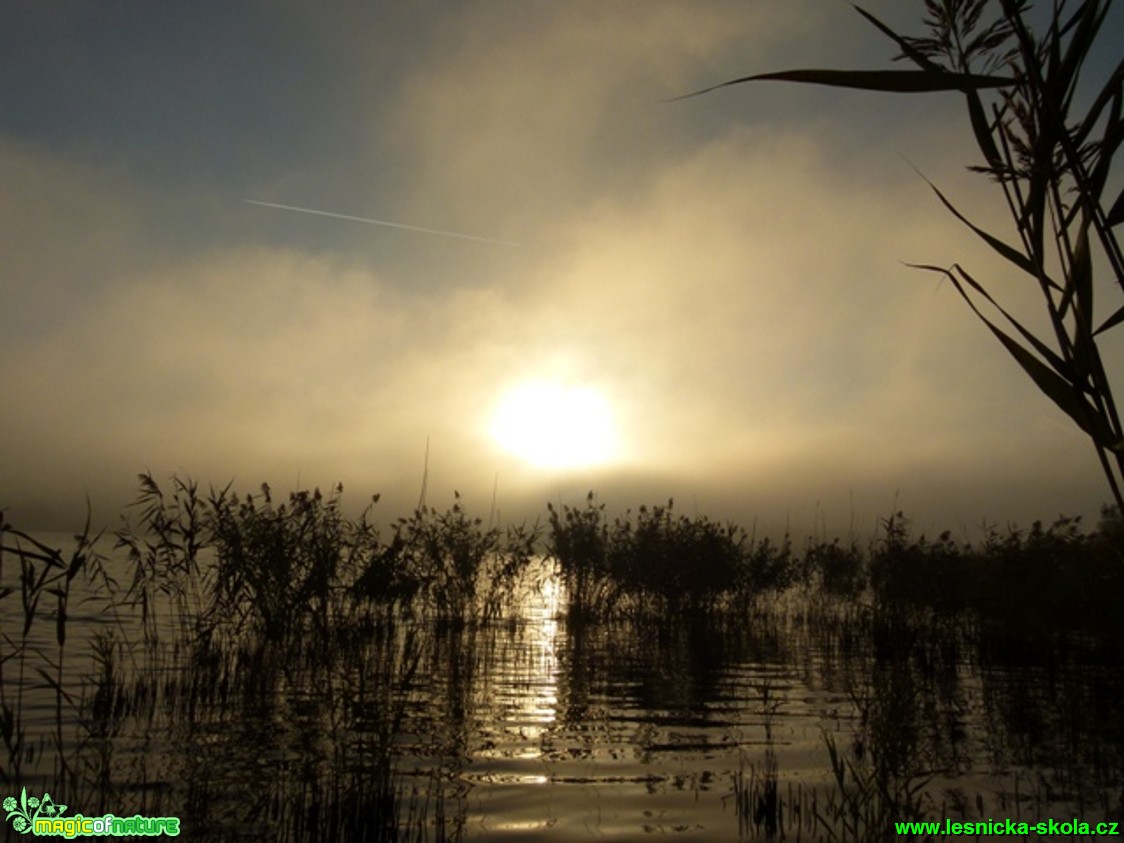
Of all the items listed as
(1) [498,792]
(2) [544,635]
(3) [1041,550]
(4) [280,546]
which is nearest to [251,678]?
(4) [280,546]

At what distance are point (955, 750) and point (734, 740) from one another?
9.10 feet

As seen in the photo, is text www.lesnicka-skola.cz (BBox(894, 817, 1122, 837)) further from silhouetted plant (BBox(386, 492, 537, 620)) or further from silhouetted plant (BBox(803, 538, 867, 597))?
silhouetted plant (BBox(803, 538, 867, 597))

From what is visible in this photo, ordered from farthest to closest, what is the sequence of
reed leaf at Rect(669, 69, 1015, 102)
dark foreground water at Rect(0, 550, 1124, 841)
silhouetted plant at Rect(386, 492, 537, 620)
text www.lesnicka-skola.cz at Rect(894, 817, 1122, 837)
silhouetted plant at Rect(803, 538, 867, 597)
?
silhouetted plant at Rect(803, 538, 867, 597), silhouetted plant at Rect(386, 492, 537, 620), dark foreground water at Rect(0, 550, 1124, 841), text www.lesnicka-skola.cz at Rect(894, 817, 1122, 837), reed leaf at Rect(669, 69, 1015, 102)

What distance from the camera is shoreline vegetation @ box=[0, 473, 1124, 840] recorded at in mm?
6422

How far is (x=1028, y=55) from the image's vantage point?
198 cm

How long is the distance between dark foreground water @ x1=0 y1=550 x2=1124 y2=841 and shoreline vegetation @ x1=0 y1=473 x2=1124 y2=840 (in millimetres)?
66

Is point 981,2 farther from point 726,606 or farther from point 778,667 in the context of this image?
point 726,606

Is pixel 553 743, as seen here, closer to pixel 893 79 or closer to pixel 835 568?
pixel 893 79

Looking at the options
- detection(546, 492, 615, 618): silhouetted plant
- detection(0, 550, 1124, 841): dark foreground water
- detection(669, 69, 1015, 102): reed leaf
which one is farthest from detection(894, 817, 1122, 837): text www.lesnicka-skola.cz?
detection(546, 492, 615, 618): silhouetted plant

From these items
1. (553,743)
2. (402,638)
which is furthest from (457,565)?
(553,743)

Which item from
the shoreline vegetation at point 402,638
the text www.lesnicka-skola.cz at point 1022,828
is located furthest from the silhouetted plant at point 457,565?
the text www.lesnicka-skola.cz at point 1022,828

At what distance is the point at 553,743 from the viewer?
32.6 feet

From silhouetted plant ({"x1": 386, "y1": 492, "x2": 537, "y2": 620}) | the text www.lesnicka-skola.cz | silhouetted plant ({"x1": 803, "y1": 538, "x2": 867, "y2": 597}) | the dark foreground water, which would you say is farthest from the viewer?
silhouetted plant ({"x1": 803, "y1": 538, "x2": 867, "y2": 597})

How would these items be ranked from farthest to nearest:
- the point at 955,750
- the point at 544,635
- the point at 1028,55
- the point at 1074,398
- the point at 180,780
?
the point at 544,635 → the point at 955,750 → the point at 180,780 → the point at 1074,398 → the point at 1028,55
